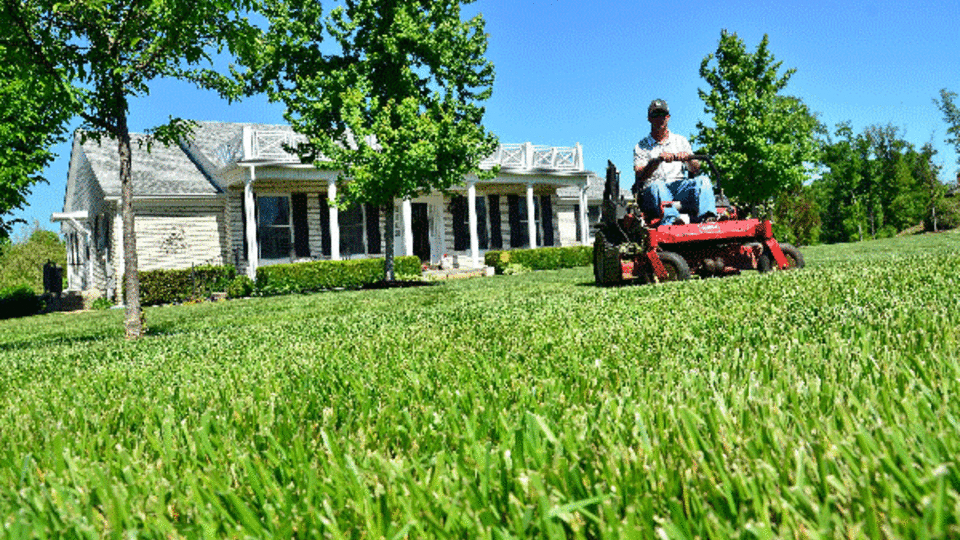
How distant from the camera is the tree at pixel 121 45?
19.1ft

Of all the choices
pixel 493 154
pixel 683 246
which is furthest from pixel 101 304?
pixel 683 246

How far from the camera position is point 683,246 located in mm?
7355

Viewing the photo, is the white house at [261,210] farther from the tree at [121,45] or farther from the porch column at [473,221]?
the tree at [121,45]

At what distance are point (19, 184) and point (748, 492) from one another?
19.3 meters

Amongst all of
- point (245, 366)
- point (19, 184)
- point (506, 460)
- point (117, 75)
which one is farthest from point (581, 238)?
point (506, 460)

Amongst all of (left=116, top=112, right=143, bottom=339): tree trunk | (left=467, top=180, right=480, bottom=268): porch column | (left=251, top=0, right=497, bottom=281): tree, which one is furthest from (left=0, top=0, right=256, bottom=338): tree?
(left=467, top=180, right=480, bottom=268): porch column

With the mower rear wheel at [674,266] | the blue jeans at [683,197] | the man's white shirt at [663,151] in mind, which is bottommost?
the mower rear wheel at [674,266]

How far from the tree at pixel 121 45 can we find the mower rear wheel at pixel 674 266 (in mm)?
4709

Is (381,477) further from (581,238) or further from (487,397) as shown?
(581,238)

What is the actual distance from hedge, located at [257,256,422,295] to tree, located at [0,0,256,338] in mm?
11623

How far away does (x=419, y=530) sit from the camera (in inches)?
42.4

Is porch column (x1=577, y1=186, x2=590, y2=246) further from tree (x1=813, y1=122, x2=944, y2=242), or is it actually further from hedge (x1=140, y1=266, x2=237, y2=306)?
tree (x1=813, y1=122, x2=944, y2=242)

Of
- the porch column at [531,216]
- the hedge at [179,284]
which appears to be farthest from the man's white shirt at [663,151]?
the porch column at [531,216]

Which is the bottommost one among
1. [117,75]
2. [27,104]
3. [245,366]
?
[245,366]
